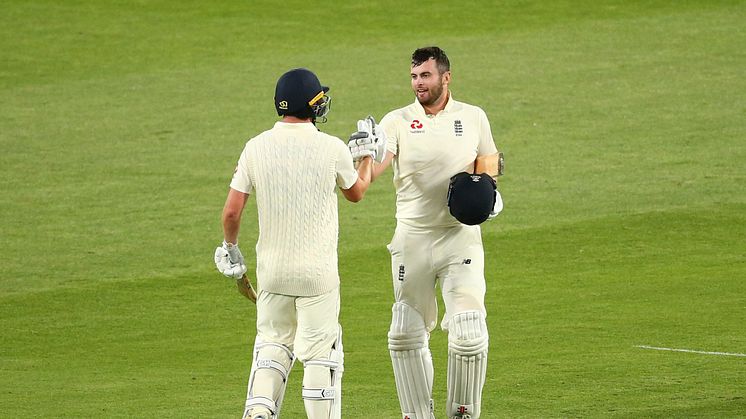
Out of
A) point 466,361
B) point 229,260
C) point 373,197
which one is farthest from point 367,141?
point 373,197

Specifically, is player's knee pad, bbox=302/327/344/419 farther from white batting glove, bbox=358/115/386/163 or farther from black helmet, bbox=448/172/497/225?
black helmet, bbox=448/172/497/225

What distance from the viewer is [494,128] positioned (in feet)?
60.1

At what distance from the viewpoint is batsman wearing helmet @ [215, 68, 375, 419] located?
22.7 feet

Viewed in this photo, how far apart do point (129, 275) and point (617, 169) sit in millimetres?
6259

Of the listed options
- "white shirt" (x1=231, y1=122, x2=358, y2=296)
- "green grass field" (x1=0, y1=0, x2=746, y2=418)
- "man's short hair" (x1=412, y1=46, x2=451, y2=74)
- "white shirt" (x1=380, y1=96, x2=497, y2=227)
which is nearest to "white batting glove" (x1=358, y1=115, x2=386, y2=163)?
"white shirt" (x1=231, y1=122, x2=358, y2=296)

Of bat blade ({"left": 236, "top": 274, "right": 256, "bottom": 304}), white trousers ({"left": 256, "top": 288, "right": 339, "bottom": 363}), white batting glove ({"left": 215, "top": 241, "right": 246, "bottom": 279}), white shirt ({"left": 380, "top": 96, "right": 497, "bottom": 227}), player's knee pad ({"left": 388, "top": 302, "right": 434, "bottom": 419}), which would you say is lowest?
player's knee pad ({"left": 388, "top": 302, "right": 434, "bottom": 419})

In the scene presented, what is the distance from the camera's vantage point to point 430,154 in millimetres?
8188

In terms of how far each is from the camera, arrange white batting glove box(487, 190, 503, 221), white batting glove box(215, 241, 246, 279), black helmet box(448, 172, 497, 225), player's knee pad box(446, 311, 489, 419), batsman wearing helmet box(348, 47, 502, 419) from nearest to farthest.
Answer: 1. white batting glove box(215, 241, 246, 279)
2. black helmet box(448, 172, 497, 225)
3. player's knee pad box(446, 311, 489, 419)
4. white batting glove box(487, 190, 503, 221)
5. batsman wearing helmet box(348, 47, 502, 419)

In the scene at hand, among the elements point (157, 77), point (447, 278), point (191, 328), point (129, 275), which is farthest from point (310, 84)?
point (157, 77)

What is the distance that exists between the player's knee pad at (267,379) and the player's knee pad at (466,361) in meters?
1.14

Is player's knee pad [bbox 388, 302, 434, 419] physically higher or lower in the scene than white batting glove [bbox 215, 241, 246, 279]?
lower

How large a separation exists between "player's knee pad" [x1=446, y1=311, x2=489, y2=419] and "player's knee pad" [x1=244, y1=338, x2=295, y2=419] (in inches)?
45.0

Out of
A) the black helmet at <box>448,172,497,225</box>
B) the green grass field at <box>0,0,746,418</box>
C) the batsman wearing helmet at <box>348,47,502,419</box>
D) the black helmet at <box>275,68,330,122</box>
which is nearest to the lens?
the black helmet at <box>275,68,330,122</box>

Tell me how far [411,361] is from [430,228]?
2.55 feet
